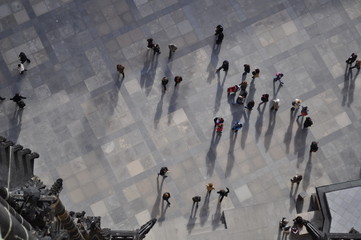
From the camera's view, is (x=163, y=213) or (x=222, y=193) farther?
(x=163, y=213)

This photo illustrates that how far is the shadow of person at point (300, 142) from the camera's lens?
144 ft

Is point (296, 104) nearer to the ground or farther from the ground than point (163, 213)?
farther from the ground

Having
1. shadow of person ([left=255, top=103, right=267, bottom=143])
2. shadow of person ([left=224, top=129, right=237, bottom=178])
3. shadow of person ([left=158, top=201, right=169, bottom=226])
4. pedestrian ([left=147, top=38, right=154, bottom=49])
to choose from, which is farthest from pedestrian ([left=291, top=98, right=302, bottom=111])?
shadow of person ([left=158, top=201, right=169, bottom=226])

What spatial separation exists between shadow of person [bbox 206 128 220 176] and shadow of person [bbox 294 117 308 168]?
19.5ft

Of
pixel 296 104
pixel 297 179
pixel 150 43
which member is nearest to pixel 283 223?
pixel 297 179

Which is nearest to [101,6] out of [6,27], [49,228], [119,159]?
[6,27]

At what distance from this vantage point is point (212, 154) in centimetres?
4369

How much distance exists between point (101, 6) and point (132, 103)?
336 inches

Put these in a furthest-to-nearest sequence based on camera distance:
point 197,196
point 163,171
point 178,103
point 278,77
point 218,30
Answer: point 218,30 < point 278,77 < point 178,103 < point 197,196 < point 163,171

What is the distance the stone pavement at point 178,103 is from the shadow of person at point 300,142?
8cm

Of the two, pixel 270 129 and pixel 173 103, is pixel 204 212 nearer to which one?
pixel 270 129

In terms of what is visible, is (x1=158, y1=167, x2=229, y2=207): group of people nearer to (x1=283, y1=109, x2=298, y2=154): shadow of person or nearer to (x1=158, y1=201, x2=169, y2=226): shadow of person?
(x1=158, y1=201, x2=169, y2=226): shadow of person

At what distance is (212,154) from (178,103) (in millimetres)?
4713

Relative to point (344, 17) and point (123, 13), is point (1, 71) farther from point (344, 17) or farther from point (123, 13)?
point (344, 17)
